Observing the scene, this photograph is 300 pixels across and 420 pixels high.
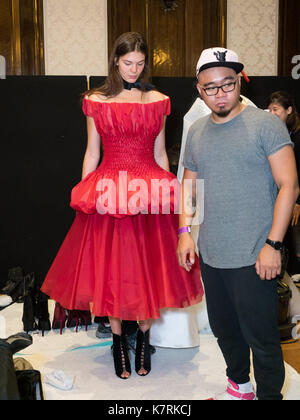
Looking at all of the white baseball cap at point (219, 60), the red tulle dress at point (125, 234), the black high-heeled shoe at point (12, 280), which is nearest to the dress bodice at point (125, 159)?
the red tulle dress at point (125, 234)

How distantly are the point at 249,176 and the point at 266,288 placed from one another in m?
0.38

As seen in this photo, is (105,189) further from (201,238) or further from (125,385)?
(125,385)

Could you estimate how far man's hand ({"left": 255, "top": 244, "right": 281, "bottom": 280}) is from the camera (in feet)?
5.00

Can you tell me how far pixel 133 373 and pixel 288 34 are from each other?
3754 mm

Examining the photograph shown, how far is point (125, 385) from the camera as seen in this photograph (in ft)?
7.06

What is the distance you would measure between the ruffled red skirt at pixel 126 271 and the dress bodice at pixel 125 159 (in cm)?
9

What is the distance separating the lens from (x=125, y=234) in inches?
86.4

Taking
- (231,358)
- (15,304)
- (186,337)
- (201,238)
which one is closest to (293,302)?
(186,337)

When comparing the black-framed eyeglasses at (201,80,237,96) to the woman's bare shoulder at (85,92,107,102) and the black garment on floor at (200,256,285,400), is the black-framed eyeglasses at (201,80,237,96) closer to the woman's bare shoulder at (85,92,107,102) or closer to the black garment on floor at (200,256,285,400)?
the black garment on floor at (200,256,285,400)

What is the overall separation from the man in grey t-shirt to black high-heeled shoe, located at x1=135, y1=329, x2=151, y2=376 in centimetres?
72

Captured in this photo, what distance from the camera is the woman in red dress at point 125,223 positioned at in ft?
7.02

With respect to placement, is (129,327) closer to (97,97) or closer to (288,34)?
(97,97)

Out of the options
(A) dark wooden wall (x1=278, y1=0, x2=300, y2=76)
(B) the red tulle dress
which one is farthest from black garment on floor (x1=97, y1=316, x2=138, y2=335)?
(A) dark wooden wall (x1=278, y1=0, x2=300, y2=76)

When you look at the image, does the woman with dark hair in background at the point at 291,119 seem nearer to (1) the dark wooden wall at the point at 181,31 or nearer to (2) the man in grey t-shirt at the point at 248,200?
(2) the man in grey t-shirt at the point at 248,200
